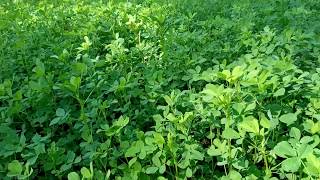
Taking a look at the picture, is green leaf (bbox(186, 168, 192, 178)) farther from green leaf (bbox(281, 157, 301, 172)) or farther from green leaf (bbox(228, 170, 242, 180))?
green leaf (bbox(281, 157, 301, 172))

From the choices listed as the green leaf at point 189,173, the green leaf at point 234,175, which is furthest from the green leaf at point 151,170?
the green leaf at point 234,175

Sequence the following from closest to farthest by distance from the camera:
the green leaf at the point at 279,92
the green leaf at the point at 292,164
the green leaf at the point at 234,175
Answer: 1. the green leaf at the point at 292,164
2. the green leaf at the point at 234,175
3. the green leaf at the point at 279,92

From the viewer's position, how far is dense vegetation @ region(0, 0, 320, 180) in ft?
5.61

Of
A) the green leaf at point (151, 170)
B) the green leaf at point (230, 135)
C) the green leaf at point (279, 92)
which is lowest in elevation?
the green leaf at point (151, 170)

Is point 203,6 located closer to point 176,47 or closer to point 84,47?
point 176,47

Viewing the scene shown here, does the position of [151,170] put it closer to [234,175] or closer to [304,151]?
[234,175]

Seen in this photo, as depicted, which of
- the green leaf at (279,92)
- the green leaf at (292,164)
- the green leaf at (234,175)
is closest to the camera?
the green leaf at (292,164)

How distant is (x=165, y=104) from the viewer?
7.72ft

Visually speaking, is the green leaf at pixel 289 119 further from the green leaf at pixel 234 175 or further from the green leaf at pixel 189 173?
the green leaf at pixel 189 173

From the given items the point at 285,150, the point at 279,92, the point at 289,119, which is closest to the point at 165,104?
the point at 279,92

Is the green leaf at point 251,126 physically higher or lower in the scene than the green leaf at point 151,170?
higher

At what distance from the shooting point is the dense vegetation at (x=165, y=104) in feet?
5.61

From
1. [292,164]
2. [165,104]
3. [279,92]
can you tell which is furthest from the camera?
[165,104]

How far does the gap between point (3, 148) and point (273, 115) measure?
4.17ft
